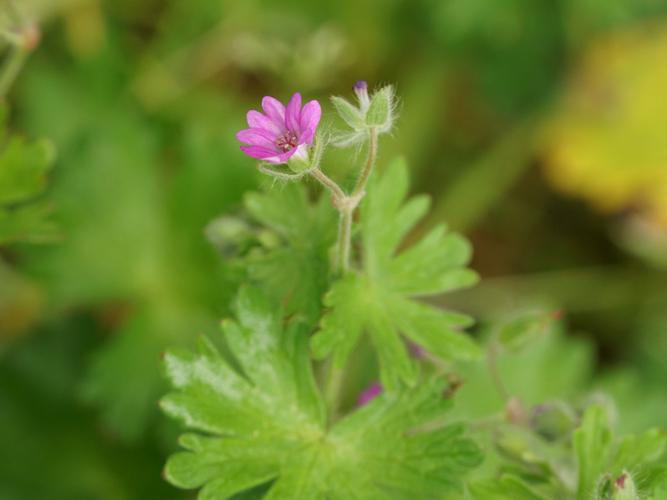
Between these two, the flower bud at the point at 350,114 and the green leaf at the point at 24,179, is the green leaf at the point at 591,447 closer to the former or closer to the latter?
the flower bud at the point at 350,114

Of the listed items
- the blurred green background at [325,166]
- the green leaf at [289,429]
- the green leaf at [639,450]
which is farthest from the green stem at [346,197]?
the blurred green background at [325,166]

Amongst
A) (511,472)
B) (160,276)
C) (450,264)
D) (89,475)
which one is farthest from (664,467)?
(89,475)

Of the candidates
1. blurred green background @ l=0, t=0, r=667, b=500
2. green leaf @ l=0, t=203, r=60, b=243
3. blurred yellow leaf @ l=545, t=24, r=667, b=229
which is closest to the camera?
green leaf @ l=0, t=203, r=60, b=243

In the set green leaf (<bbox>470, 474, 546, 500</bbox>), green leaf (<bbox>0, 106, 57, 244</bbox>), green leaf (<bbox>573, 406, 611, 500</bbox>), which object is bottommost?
green leaf (<bbox>470, 474, 546, 500</bbox>)

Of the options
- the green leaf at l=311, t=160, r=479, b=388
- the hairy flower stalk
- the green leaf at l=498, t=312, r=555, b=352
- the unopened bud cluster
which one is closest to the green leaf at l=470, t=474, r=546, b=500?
the green leaf at l=311, t=160, r=479, b=388

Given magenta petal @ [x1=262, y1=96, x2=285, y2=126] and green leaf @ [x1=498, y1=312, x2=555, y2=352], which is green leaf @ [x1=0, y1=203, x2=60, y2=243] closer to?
magenta petal @ [x1=262, y1=96, x2=285, y2=126]

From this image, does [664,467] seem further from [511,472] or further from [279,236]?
[279,236]

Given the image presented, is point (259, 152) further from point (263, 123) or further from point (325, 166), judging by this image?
point (325, 166)

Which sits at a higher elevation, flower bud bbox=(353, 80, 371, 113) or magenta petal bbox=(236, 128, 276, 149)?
flower bud bbox=(353, 80, 371, 113)
